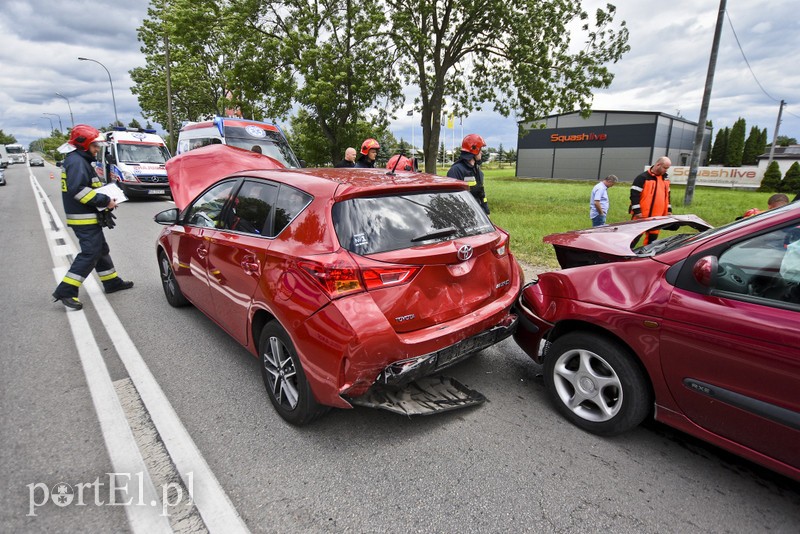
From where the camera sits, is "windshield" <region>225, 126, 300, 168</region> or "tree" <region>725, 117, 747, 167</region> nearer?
"windshield" <region>225, 126, 300, 168</region>

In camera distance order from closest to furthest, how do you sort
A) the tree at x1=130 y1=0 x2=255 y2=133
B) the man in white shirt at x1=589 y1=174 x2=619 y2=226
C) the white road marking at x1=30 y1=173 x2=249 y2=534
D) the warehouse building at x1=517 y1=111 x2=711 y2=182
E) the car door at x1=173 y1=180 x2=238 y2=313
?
1. the white road marking at x1=30 y1=173 x2=249 y2=534
2. the car door at x1=173 y1=180 x2=238 y2=313
3. the man in white shirt at x1=589 y1=174 x2=619 y2=226
4. the tree at x1=130 y1=0 x2=255 y2=133
5. the warehouse building at x1=517 y1=111 x2=711 y2=182

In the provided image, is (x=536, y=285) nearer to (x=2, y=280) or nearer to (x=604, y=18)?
(x=2, y=280)

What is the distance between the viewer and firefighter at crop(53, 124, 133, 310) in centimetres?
476

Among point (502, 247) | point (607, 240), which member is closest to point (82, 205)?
point (502, 247)

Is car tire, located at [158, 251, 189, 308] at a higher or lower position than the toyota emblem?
lower

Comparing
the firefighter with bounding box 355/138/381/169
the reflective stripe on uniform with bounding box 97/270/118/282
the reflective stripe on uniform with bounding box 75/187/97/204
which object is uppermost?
the firefighter with bounding box 355/138/381/169

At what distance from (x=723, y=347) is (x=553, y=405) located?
3.88ft

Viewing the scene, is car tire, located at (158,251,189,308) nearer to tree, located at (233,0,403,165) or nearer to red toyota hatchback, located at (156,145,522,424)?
red toyota hatchback, located at (156,145,522,424)

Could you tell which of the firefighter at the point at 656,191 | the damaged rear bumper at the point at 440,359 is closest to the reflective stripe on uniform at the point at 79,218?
the damaged rear bumper at the point at 440,359

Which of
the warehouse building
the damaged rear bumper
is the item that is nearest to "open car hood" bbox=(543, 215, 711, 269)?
the damaged rear bumper

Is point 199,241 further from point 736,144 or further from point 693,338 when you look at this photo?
point 736,144

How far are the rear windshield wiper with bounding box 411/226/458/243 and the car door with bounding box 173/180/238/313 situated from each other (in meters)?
1.82

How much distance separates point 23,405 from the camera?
289cm

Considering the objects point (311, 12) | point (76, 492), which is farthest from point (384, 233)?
point (311, 12)
